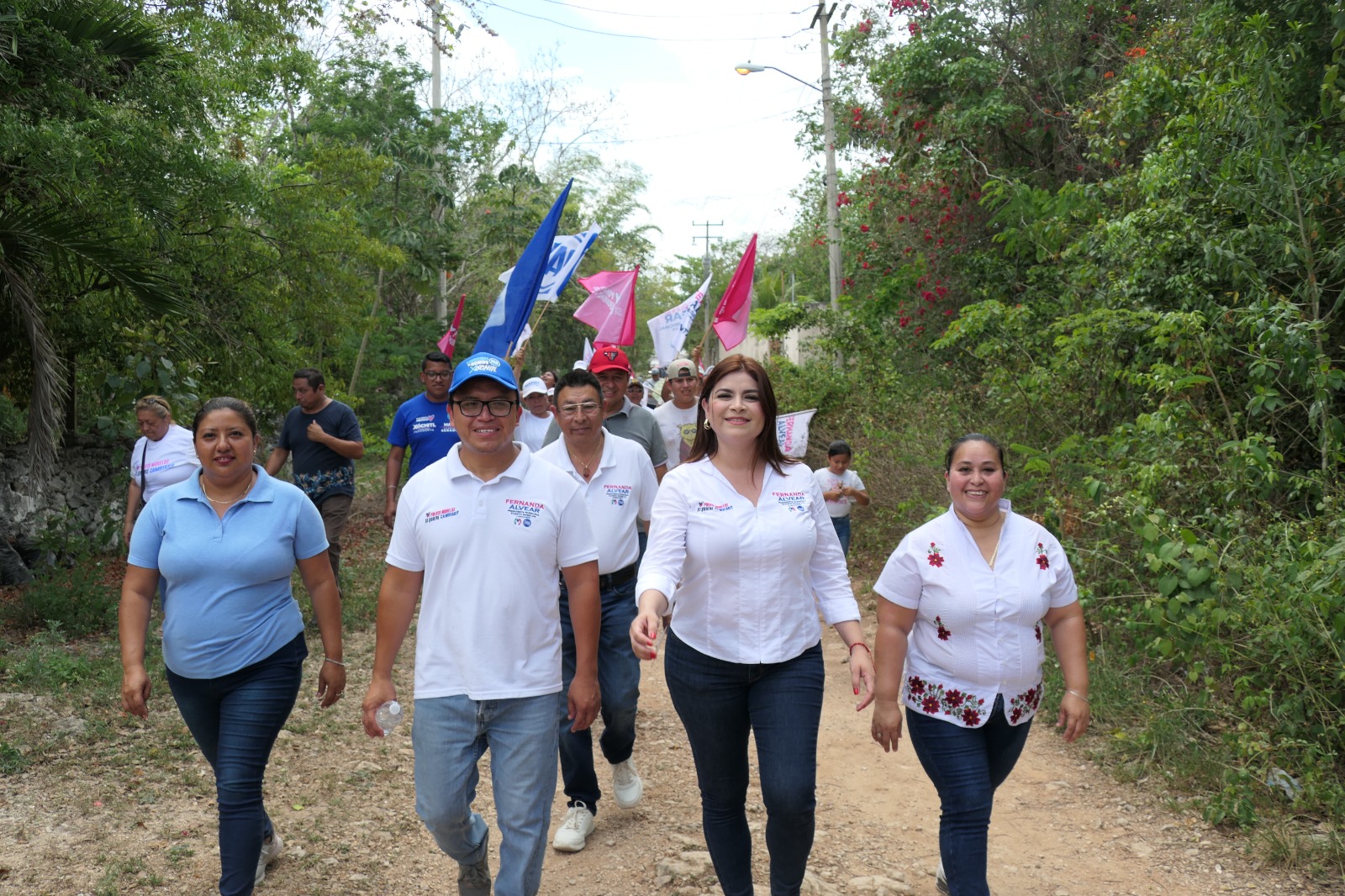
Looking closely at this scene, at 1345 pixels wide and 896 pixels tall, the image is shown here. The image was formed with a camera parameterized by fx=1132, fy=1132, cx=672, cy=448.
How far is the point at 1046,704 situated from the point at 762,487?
4070 mm

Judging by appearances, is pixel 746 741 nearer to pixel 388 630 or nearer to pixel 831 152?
pixel 388 630

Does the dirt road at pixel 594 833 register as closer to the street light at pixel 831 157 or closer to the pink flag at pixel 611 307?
the pink flag at pixel 611 307

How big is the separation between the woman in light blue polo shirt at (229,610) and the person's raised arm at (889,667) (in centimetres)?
195

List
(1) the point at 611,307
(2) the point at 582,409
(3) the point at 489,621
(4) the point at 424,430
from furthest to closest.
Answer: (1) the point at 611,307, (4) the point at 424,430, (2) the point at 582,409, (3) the point at 489,621

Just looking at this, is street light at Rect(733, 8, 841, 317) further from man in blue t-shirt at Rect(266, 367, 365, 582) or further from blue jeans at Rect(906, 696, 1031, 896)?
blue jeans at Rect(906, 696, 1031, 896)

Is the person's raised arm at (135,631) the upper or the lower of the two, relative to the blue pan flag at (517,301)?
lower

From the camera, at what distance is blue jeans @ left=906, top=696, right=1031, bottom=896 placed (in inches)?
142

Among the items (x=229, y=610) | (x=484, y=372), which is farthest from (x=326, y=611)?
(x=484, y=372)

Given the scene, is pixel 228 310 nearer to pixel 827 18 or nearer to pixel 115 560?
pixel 115 560

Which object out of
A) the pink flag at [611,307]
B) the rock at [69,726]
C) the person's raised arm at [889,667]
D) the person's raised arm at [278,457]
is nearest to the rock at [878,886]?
the person's raised arm at [889,667]

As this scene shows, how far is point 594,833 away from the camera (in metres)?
5.15

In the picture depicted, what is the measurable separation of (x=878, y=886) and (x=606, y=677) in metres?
1.42

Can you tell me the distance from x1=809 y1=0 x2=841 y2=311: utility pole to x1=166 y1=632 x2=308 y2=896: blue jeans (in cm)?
1575

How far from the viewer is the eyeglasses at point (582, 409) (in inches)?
197
